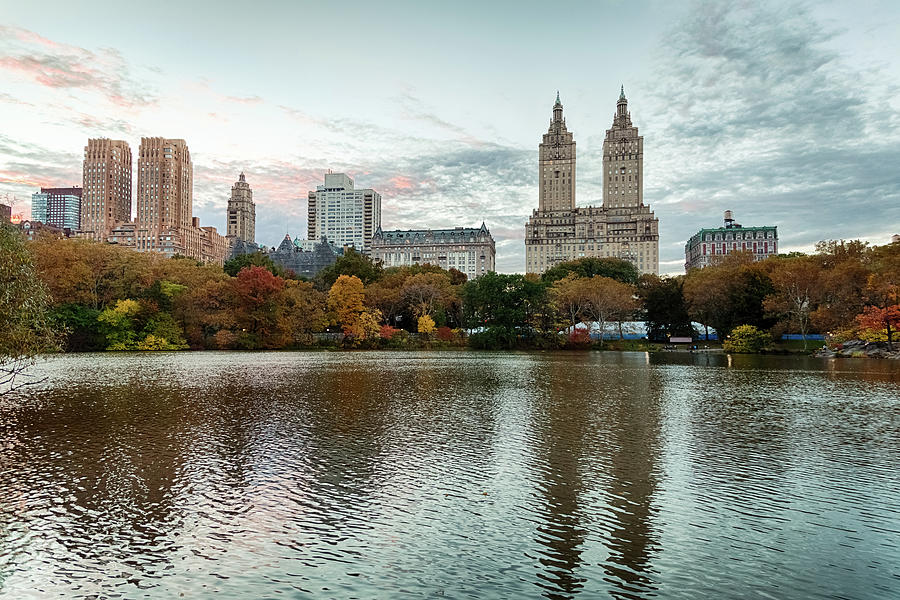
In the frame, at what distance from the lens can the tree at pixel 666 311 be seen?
7450 cm

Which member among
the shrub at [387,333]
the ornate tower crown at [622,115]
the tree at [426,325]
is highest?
the ornate tower crown at [622,115]

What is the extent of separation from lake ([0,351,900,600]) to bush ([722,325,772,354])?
130ft

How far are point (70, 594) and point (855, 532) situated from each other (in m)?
10.3

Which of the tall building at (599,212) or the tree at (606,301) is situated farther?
the tall building at (599,212)

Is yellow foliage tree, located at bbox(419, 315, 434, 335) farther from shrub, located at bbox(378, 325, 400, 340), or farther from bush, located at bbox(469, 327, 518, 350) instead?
bush, located at bbox(469, 327, 518, 350)

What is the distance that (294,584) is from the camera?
7219 millimetres

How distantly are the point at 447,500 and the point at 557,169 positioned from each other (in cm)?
17945

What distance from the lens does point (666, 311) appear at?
246ft

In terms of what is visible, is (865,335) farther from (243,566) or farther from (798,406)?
(243,566)

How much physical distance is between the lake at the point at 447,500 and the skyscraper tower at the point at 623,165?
16113 cm

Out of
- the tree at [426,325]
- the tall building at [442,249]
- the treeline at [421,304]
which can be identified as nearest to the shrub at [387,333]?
the treeline at [421,304]

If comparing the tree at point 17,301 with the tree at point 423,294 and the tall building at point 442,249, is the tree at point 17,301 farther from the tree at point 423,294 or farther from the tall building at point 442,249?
the tall building at point 442,249

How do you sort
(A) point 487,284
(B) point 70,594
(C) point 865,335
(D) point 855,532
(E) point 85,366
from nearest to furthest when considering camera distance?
1. (B) point 70,594
2. (D) point 855,532
3. (E) point 85,366
4. (C) point 865,335
5. (A) point 487,284

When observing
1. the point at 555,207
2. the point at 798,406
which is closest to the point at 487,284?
the point at 798,406
